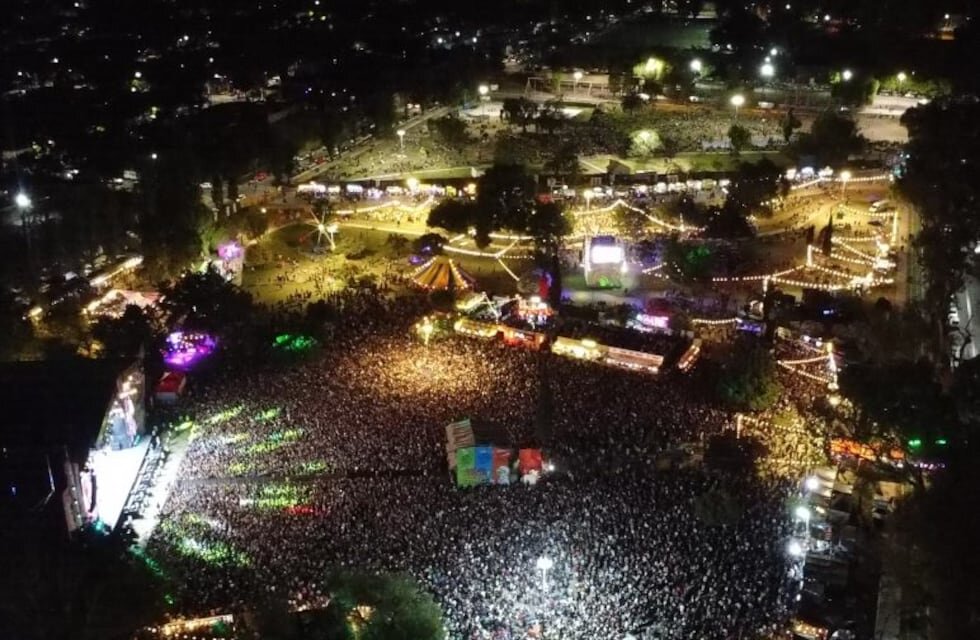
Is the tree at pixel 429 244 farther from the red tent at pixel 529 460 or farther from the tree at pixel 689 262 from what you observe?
the red tent at pixel 529 460

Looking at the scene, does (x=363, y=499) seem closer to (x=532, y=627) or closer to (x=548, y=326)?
(x=532, y=627)

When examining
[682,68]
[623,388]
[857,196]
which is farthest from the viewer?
[682,68]

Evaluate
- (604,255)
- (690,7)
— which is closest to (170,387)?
(604,255)

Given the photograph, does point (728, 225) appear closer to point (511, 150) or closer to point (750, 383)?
point (750, 383)

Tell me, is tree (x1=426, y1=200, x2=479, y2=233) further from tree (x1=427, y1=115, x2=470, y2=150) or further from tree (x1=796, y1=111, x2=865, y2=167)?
tree (x1=796, y1=111, x2=865, y2=167)

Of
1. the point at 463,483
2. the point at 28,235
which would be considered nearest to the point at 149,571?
the point at 463,483

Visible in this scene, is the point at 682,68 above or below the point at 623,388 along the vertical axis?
above

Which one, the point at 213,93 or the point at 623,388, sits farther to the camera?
the point at 213,93
